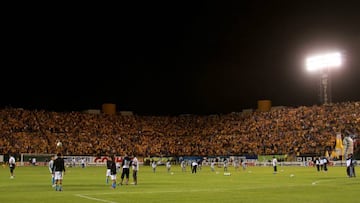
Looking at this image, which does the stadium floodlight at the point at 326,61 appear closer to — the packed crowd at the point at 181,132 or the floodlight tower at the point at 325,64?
the floodlight tower at the point at 325,64

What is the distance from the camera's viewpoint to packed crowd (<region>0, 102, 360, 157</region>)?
3125 inches

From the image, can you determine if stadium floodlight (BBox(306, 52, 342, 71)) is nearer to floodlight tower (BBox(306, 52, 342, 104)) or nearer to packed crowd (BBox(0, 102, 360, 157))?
floodlight tower (BBox(306, 52, 342, 104))

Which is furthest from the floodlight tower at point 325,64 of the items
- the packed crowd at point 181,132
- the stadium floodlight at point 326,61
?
the packed crowd at point 181,132

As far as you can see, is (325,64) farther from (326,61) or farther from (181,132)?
(181,132)

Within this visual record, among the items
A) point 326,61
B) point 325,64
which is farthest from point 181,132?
point 326,61

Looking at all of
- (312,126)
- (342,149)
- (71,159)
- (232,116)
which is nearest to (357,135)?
(342,149)

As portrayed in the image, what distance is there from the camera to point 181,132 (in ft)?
332

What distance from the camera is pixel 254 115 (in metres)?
96.4

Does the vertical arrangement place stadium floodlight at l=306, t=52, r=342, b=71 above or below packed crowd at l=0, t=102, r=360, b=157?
above

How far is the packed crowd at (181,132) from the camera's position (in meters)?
79.4

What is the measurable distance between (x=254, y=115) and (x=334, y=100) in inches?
709

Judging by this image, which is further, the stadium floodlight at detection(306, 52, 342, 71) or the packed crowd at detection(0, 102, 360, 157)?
the stadium floodlight at detection(306, 52, 342, 71)

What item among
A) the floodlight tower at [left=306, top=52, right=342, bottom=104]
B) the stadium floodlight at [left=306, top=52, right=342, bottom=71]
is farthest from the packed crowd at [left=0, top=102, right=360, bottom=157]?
the stadium floodlight at [left=306, top=52, right=342, bottom=71]

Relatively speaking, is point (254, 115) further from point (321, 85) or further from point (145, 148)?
point (145, 148)
